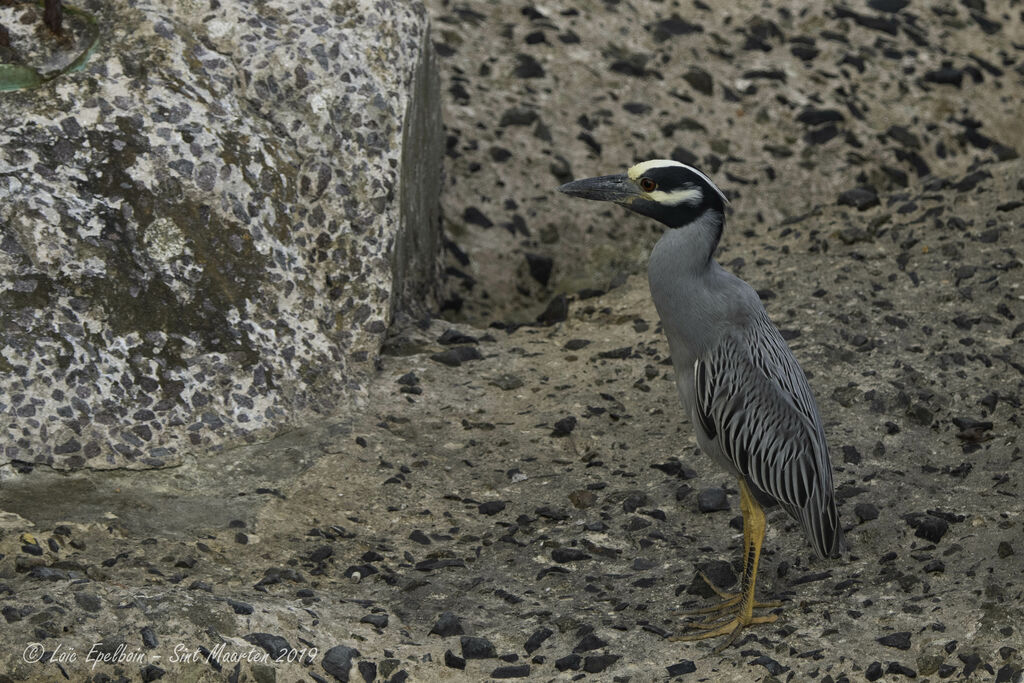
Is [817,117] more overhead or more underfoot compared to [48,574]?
more overhead

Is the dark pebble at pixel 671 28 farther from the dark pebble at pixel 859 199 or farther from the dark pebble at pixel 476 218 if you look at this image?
the dark pebble at pixel 476 218

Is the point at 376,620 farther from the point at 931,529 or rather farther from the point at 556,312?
the point at 556,312

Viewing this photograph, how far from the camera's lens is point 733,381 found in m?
4.94

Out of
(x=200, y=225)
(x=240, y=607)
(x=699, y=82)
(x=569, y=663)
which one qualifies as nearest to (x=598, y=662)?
(x=569, y=663)

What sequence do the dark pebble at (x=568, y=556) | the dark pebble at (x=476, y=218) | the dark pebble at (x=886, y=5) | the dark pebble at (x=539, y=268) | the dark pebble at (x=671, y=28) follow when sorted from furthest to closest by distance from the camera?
the dark pebble at (x=886, y=5), the dark pebble at (x=671, y=28), the dark pebble at (x=476, y=218), the dark pebble at (x=539, y=268), the dark pebble at (x=568, y=556)

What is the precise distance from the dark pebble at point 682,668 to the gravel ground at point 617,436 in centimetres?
1

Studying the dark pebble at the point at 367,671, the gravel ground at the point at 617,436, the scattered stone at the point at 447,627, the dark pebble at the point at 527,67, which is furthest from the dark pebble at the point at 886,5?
the dark pebble at the point at 367,671

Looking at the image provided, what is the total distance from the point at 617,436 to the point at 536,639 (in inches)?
68.4

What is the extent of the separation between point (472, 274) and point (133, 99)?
8.69 feet

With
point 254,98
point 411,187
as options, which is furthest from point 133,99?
point 411,187

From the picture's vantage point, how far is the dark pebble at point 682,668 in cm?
455

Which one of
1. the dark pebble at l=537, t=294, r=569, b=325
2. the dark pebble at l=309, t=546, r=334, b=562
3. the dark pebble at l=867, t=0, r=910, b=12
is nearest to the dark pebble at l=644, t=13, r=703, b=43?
the dark pebble at l=867, t=0, r=910, b=12

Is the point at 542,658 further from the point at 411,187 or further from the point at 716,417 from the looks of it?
the point at 411,187

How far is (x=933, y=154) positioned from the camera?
9.29m
